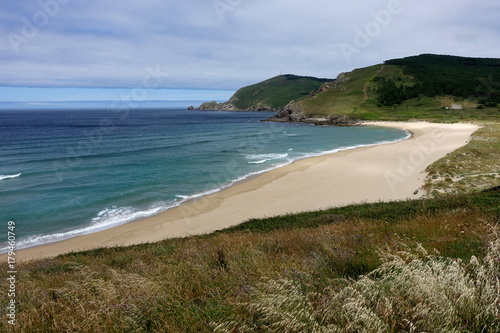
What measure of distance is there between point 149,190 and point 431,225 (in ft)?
72.5

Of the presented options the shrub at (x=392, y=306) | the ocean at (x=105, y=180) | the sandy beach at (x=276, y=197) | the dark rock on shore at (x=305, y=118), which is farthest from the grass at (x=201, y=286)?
the dark rock on shore at (x=305, y=118)

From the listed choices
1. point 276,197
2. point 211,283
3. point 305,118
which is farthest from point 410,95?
point 211,283

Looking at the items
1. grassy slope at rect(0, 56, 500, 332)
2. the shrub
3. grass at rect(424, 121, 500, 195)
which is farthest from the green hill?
the shrub

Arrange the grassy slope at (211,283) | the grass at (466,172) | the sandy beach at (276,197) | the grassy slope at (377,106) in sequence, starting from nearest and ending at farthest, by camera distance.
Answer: the grassy slope at (211,283) → the sandy beach at (276,197) → the grass at (466,172) → the grassy slope at (377,106)

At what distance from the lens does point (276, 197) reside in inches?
870

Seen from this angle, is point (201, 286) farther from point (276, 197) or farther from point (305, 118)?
point (305, 118)

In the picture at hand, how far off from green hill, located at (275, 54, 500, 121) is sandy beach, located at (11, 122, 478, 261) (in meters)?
69.0

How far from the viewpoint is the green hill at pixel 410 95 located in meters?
94.3

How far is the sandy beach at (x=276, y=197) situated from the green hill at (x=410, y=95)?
6903 cm

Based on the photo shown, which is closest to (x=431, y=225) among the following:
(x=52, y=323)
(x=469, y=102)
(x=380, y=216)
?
(x=380, y=216)

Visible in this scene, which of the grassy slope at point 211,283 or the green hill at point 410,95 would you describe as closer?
the grassy slope at point 211,283

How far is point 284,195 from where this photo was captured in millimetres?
22469

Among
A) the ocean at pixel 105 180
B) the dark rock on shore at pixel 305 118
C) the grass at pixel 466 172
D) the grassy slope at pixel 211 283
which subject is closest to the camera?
the grassy slope at pixel 211 283

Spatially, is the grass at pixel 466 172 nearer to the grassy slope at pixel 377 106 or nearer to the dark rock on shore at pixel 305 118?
the grassy slope at pixel 377 106
